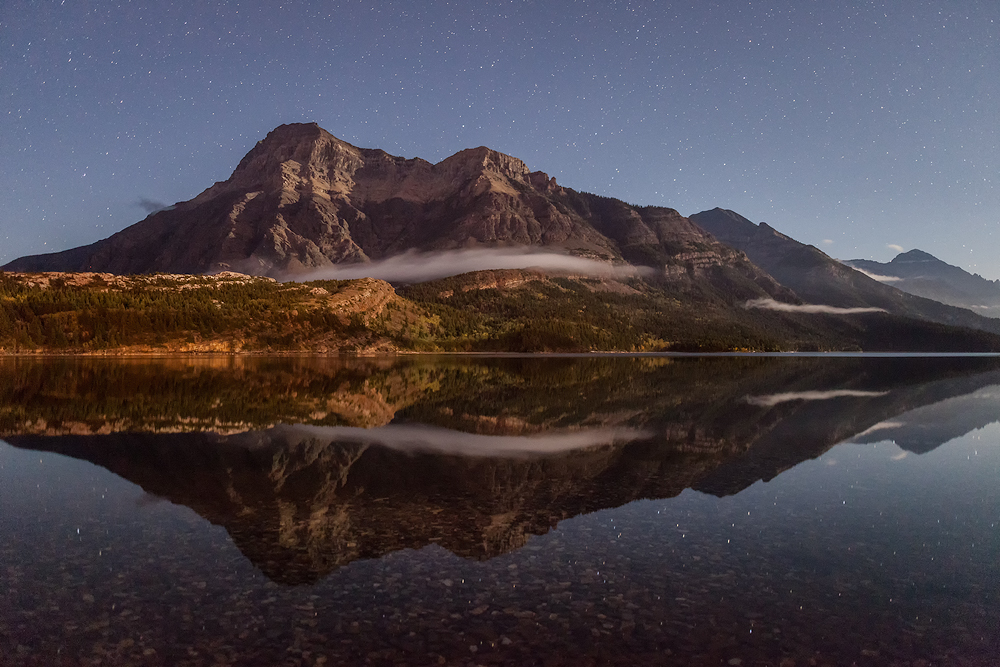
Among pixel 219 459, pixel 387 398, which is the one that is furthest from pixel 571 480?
pixel 387 398

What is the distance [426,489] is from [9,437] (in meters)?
27.9

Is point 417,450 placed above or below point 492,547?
below

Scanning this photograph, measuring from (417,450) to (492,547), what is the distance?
15.3 meters

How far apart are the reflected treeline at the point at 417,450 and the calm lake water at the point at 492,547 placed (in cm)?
20

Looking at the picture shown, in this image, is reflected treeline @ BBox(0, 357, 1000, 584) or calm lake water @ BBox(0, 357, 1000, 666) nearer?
calm lake water @ BBox(0, 357, 1000, 666)

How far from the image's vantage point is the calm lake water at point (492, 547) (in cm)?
1169

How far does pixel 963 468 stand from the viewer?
30312 millimetres

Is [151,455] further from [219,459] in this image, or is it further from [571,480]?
[571,480]

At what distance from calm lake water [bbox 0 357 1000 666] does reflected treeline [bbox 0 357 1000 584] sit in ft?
0.65

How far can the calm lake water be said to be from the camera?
11.7m

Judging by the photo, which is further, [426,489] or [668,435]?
[668,435]

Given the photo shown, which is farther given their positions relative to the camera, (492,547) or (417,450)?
(417,450)

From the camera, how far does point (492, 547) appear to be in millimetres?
17234

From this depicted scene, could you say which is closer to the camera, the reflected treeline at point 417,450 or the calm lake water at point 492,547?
the calm lake water at point 492,547
